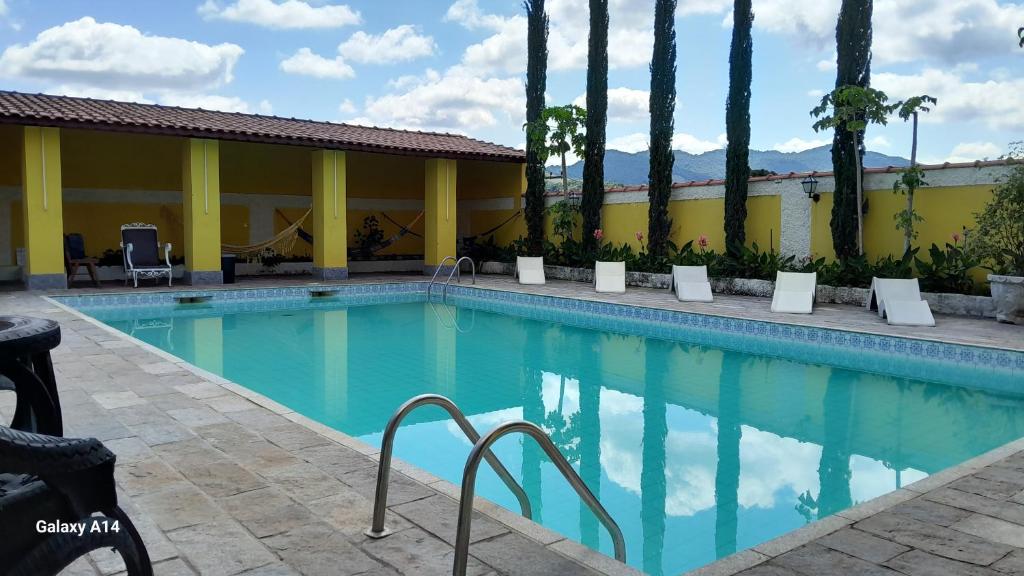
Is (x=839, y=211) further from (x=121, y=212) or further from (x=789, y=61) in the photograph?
(x=121, y=212)

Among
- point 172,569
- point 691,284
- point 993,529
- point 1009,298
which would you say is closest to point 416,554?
point 172,569

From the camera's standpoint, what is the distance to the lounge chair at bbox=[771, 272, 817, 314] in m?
10.3

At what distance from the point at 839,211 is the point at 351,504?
1081 cm

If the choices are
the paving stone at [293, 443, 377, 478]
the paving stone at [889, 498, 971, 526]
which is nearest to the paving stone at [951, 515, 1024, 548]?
the paving stone at [889, 498, 971, 526]

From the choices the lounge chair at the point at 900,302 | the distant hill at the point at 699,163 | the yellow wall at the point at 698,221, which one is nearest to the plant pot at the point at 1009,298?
the lounge chair at the point at 900,302

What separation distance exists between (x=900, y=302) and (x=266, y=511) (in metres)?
8.72

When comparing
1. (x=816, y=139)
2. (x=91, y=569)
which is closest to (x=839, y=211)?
(x=816, y=139)

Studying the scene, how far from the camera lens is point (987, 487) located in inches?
141

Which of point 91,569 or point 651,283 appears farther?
point 651,283

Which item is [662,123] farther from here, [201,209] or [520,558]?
[520,558]

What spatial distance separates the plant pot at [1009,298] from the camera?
356 inches

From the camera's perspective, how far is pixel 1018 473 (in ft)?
12.5

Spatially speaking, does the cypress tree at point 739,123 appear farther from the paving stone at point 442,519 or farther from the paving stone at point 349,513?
the paving stone at point 349,513

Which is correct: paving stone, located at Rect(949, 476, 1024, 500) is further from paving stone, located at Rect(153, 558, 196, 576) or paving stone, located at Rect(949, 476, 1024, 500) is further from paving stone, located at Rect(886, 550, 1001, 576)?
paving stone, located at Rect(153, 558, 196, 576)
